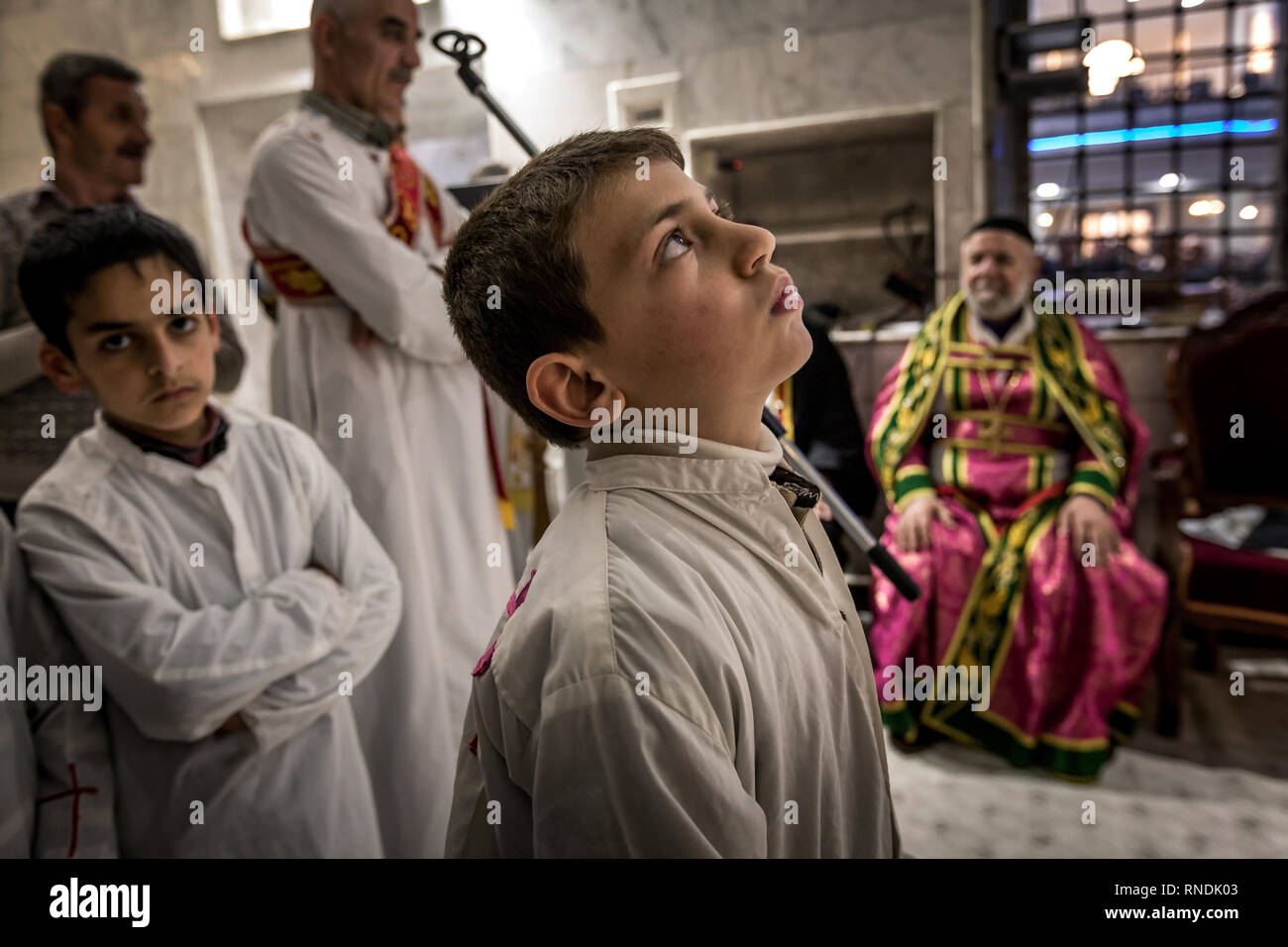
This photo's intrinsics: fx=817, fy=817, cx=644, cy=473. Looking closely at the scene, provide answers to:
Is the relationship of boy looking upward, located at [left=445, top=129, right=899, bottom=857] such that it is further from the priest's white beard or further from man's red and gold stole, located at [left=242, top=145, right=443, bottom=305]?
the priest's white beard

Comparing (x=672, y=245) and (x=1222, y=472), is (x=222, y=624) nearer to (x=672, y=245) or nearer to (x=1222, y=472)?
(x=672, y=245)

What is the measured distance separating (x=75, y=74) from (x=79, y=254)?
1.10 ft

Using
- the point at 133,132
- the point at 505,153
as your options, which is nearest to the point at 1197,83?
the point at 505,153

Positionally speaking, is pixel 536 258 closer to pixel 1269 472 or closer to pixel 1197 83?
pixel 1197 83

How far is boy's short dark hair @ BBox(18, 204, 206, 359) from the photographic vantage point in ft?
2.28

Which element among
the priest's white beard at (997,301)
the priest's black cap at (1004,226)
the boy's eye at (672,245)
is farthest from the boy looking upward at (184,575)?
the priest's white beard at (997,301)

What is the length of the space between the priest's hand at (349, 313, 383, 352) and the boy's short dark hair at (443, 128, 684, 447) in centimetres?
47

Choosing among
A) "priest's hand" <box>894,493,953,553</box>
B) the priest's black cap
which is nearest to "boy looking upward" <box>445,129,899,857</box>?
the priest's black cap

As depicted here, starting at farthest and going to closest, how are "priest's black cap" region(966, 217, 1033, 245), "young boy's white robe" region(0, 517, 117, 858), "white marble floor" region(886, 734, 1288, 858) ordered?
"priest's black cap" region(966, 217, 1033, 245)
"white marble floor" region(886, 734, 1288, 858)
"young boy's white robe" region(0, 517, 117, 858)

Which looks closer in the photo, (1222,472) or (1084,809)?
(1084,809)

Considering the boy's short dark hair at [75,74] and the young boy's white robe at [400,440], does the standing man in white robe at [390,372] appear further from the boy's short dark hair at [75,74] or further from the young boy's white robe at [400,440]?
the boy's short dark hair at [75,74]

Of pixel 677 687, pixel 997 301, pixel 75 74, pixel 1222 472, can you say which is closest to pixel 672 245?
pixel 677 687

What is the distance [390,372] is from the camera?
951 millimetres

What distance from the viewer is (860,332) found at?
86cm
